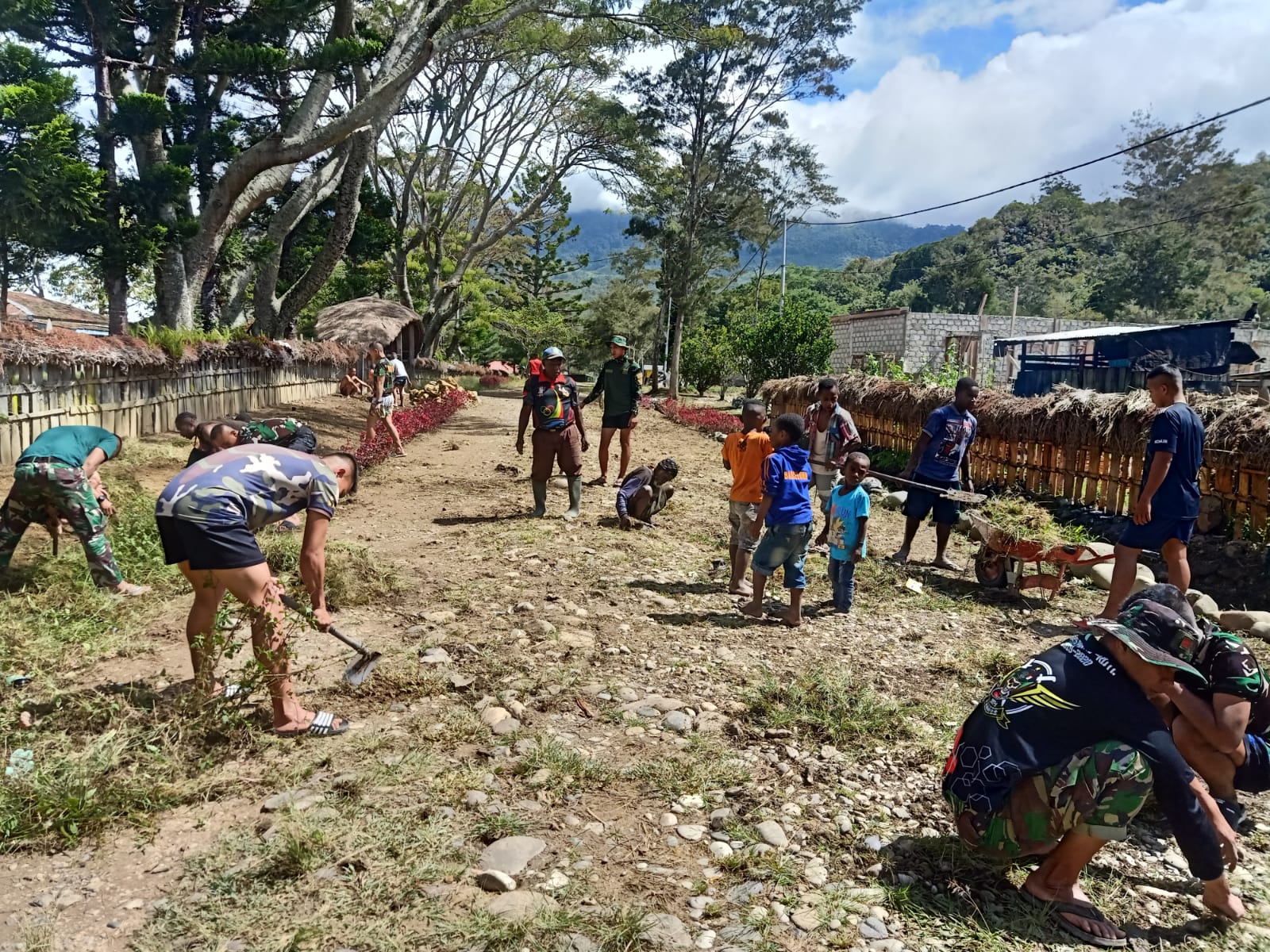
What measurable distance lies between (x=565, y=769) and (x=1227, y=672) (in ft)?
7.87

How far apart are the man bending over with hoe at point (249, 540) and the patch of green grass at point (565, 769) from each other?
2.96 ft

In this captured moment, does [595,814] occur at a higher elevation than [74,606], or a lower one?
lower

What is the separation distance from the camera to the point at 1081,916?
258cm

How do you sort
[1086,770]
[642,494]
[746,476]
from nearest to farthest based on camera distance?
[1086,770]
[746,476]
[642,494]

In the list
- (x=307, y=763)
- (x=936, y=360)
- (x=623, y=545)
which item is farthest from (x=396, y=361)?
(x=936, y=360)

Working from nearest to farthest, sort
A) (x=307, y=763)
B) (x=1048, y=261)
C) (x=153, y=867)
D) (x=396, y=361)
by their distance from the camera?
(x=153, y=867) < (x=307, y=763) < (x=396, y=361) < (x=1048, y=261)

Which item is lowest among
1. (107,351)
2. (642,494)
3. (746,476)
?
(642,494)

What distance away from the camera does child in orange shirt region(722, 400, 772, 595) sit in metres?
5.77

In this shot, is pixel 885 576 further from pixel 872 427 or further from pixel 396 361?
pixel 396 361

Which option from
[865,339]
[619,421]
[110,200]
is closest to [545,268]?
[865,339]

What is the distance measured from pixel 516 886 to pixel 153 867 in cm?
123

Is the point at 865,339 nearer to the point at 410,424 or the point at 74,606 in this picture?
the point at 410,424

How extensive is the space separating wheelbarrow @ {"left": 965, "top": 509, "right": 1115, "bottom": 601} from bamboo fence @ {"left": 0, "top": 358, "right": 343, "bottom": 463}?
9420 millimetres

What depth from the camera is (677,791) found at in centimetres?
329
